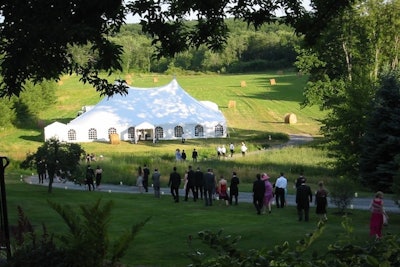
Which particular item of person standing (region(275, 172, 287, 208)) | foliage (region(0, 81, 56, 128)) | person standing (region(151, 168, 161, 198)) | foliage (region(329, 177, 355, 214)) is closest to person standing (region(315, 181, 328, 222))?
foliage (region(329, 177, 355, 214))

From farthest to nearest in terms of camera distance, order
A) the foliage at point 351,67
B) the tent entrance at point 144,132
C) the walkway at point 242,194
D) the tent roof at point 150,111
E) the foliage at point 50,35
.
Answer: the tent roof at point 150,111, the tent entrance at point 144,132, the foliage at point 351,67, the walkway at point 242,194, the foliage at point 50,35

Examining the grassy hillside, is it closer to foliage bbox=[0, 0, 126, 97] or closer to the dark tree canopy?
the dark tree canopy

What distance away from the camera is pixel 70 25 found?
768 cm

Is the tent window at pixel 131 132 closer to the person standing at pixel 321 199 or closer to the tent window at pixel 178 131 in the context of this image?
the tent window at pixel 178 131

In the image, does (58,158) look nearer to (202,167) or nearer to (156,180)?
(156,180)

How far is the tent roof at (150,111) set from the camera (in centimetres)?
5371

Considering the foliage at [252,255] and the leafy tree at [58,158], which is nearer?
the foliage at [252,255]

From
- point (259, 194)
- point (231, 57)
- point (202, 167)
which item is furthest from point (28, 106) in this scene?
point (231, 57)

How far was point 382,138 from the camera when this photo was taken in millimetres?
26422

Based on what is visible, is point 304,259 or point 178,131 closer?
point 304,259

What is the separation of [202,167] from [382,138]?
10246mm

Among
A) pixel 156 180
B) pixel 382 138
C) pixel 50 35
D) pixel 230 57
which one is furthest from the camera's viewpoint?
pixel 230 57

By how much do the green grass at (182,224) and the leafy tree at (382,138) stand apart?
6.83 metres

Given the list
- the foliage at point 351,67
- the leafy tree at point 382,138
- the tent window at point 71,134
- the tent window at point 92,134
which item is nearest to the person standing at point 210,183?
the leafy tree at point 382,138
